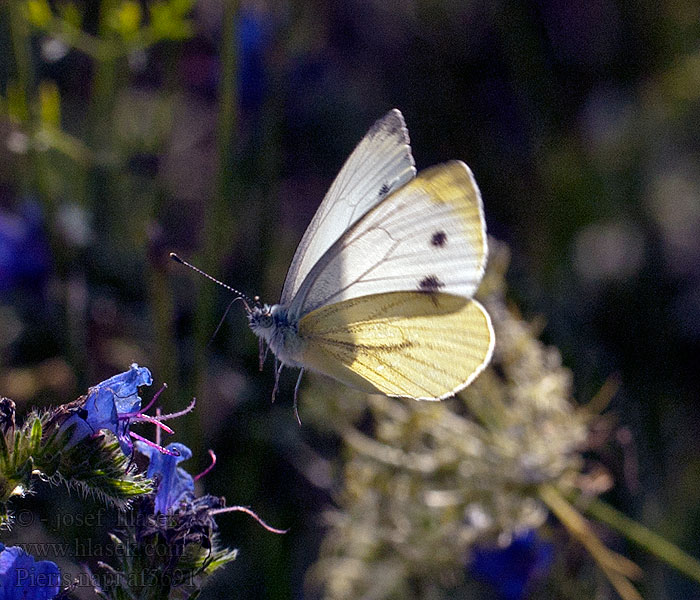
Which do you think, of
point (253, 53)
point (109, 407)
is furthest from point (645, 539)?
point (253, 53)

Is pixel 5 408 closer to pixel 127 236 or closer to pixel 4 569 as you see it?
pixel 4 569

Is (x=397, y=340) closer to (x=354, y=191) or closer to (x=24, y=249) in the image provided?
(x=354, y=191)

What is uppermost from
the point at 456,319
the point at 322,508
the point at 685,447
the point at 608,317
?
the point at 456,319

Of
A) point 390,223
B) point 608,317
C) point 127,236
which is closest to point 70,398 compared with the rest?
point 127,236

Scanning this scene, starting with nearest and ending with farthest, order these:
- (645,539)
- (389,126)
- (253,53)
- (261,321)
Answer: (389,126), (261,321), (645,539), (253,53)

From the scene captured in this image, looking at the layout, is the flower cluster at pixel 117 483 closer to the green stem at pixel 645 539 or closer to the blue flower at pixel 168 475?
the blue flower at pixel 168 475

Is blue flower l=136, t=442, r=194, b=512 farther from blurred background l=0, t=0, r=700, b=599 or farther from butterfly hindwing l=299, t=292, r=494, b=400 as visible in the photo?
blurred background l=0, t=0, r=700, b=599

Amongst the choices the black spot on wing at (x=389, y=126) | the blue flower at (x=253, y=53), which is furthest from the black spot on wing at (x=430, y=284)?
the blue flower at (x=253, y=53)
